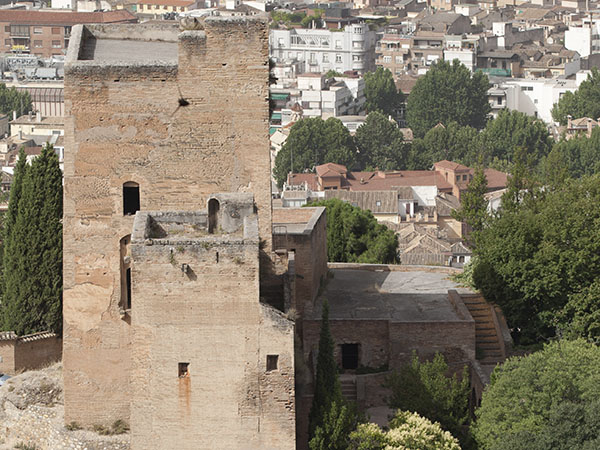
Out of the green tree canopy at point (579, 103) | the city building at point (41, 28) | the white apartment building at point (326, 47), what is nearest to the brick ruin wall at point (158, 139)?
the green tree canopy at point (579, 103)

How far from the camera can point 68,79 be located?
33.4 m

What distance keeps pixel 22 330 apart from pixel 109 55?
12378 mm

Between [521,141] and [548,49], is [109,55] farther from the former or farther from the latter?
[548,49]

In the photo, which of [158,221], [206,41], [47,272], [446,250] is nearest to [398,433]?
[158,221]

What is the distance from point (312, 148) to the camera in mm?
119062

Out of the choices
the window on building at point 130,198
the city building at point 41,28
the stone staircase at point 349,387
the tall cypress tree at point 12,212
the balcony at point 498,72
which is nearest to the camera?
the window on building at point 130,198

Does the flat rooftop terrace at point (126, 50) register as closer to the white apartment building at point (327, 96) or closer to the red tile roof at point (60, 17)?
the white apartment building at point (327, 96)

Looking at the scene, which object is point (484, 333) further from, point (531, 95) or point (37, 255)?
point (531, 95)

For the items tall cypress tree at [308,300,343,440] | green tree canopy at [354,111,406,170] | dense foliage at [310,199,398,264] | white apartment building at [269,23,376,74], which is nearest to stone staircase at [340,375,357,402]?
tall cypress tree at [308,300,343,440]

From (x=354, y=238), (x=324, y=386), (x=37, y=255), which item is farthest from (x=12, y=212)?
(x=324, y=386)

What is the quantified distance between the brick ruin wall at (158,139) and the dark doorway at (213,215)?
0.42m

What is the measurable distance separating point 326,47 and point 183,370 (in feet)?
470

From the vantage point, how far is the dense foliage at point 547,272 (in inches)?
1609

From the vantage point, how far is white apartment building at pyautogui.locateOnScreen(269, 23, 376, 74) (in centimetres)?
17062
